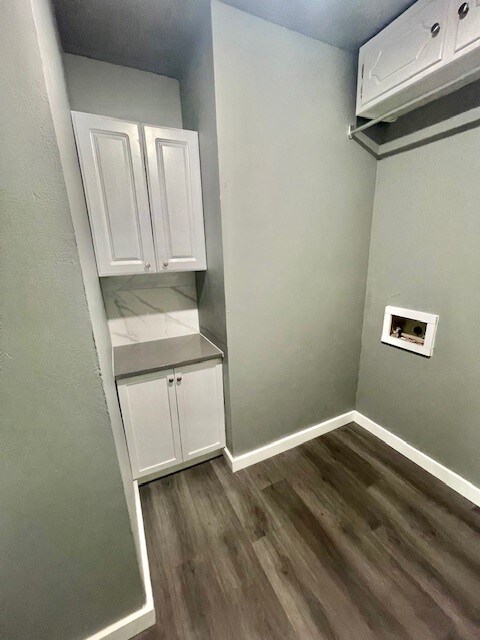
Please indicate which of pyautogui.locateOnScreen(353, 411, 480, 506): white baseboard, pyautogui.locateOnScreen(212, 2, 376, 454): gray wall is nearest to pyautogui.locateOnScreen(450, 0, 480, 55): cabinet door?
pyautogui.locateOnScreen(212, 2, 376, 454): gray wall

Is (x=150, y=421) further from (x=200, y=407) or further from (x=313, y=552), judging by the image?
(x=313, y=552)

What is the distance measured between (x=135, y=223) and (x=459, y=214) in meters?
1.78

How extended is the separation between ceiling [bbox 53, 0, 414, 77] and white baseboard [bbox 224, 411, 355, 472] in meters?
2.42

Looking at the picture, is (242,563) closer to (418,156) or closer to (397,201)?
(397,201)

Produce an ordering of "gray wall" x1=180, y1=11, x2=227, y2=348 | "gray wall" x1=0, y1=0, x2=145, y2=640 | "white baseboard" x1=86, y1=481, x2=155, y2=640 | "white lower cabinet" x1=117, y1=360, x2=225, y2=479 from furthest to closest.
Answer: "white lower cabinet" x1=117, y1=360, x2=225, y2=479, "gray wall" x1=180, y1=11, x2=227, y2=348, "white baseboard" x1=86, y1=481, x2=155, y2=640, "gray wall" x1=0, y1=0, x2=145, y2=640

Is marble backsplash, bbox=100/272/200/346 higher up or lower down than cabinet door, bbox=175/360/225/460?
higher up

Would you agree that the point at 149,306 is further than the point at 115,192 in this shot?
Yes

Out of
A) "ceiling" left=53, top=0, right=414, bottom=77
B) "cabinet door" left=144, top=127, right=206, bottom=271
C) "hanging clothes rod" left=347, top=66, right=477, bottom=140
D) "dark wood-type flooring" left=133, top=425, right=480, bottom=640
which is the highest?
"ceiling" left=53, top=0, right=414, bottom=77

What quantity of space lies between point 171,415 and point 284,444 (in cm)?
87

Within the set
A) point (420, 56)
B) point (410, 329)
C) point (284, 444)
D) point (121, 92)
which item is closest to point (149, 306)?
point (121, 92)

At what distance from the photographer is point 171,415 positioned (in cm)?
160

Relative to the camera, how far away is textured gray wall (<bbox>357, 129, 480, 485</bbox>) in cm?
138

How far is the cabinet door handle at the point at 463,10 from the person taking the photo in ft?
3.38

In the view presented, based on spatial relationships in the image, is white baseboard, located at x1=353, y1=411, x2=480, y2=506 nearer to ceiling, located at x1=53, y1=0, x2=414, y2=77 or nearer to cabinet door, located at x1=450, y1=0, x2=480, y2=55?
cabinet door, located at x1=450, y1=0, x2=480, y2=55
